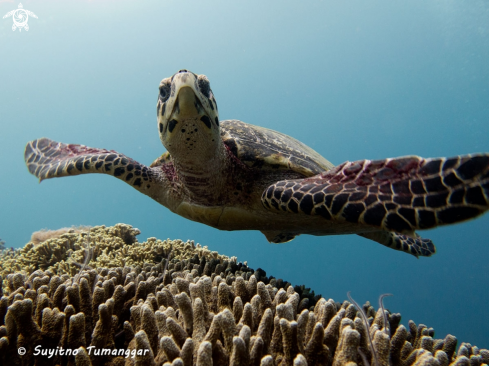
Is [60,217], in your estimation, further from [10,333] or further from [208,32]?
[10,333]

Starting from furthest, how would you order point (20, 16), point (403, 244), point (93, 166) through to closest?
point (20, 16)
point (403, 244)
point (93, 166)

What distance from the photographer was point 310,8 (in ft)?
200

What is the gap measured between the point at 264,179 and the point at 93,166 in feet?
7.65

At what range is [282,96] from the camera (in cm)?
8619

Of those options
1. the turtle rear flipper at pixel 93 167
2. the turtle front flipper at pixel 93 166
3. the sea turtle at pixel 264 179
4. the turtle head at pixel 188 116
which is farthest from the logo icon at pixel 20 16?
the turtle head at pixel 188 116

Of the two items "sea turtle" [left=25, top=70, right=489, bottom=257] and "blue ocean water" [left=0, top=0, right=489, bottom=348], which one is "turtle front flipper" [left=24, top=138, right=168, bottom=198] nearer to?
"sea turtle" [left=25, top=70, right=489, bottom=257]

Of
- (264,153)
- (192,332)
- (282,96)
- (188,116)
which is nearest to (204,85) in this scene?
(188,116)

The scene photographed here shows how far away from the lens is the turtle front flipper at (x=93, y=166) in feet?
11.5

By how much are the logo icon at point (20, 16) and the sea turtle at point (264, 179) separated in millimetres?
72588

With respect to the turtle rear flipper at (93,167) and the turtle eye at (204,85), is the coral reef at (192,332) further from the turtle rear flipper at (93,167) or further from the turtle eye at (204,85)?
the turtle eye at (204,85)

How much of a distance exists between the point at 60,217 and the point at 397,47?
381 feet

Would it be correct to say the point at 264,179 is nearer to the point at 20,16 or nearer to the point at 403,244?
the point at 403,244

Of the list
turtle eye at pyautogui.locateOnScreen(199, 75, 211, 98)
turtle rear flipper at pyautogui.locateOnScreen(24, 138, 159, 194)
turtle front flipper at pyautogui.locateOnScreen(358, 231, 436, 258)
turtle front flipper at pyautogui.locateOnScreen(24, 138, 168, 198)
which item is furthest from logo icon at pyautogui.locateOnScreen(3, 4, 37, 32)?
turtle front flipper at pyautogui.locateOnScreen(358, 231, 436, 258)

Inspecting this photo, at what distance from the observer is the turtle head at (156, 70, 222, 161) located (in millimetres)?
2391
